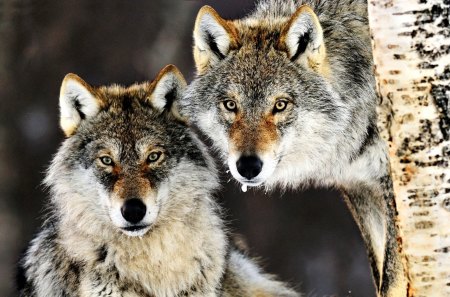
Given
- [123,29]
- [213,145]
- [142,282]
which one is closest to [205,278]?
[142,282]

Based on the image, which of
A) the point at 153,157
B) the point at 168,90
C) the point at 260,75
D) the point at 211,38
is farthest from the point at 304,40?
the point at 153,157

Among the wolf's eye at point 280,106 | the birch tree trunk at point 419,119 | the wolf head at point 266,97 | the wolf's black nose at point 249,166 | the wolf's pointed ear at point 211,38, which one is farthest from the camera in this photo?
the wolf's pointed ear at point 211,38

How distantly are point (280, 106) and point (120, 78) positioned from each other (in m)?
6.29

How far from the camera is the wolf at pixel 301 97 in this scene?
4020 millimetres

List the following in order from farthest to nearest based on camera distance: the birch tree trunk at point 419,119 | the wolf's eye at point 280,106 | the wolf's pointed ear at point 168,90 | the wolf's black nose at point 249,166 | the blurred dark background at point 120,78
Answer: the blurred dark background at point 120,78, the wolf's pointed ear at point 168,90, the wolf's eye at point 280,106, the wolf's black nose at point 249,166, the birch tree trunk at point 419,119

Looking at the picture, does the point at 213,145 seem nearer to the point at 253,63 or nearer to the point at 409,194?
the point at 253,63

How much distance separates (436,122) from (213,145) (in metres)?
1.83

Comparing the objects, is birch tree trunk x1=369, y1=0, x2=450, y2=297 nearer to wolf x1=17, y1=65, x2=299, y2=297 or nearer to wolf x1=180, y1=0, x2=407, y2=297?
wolf x1=180, y1=0, x2=407, y2=297

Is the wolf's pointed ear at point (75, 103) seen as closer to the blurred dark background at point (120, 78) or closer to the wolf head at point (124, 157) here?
the wolf head at point (124, 157)

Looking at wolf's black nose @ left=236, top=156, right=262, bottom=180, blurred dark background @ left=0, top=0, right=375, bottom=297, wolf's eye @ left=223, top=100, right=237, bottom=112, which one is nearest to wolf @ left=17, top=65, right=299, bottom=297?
wolf's eye @ left=223, top=100, right=237, bottom=112

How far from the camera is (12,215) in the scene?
10031 mm

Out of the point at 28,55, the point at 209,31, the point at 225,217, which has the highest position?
the point at 28,55

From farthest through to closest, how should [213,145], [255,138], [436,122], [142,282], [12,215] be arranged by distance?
[12,215] < [213,145] < [142,282] < [255,138] < [436,122]

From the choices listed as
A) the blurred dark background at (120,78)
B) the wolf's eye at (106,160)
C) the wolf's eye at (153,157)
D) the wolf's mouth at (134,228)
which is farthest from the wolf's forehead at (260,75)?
the blurred dark background at (120,78)
